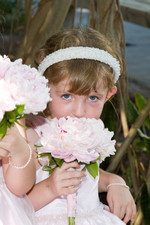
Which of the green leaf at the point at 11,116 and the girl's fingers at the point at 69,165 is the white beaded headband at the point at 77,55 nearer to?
the girl's fingers at the point at 69,165

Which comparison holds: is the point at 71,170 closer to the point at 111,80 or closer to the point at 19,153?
the point at 19,153

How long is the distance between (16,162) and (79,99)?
1.31 feet

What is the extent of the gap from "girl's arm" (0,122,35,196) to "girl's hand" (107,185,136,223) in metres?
0.44

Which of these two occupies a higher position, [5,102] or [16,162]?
[5,102]

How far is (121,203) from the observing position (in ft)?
5.68

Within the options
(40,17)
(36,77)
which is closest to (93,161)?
(36,77)

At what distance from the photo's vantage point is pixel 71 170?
4.92 feet

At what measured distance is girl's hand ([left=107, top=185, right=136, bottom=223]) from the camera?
1.73 meters

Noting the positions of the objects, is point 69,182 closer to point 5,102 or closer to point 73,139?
point 73,139

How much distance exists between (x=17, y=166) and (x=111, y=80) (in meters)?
0.57

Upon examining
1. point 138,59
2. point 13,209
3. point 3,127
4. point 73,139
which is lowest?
point 138,59

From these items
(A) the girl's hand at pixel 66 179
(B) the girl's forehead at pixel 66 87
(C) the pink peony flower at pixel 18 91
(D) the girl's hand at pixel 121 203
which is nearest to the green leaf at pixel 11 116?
(C) the pink peony flower at pixel 18 91

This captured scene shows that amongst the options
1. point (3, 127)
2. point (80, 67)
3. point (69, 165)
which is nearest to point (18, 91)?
point (3, 127)

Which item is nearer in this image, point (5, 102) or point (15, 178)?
point (5, 102)
